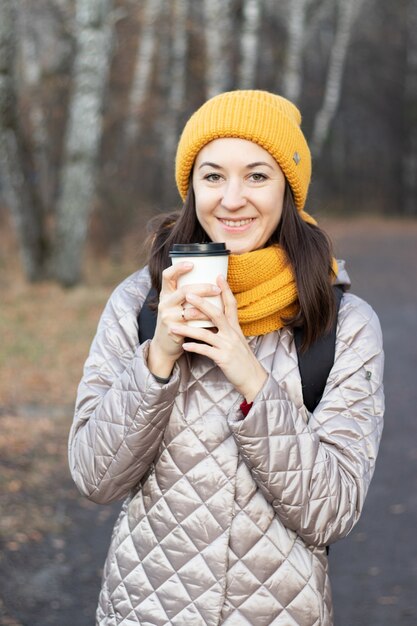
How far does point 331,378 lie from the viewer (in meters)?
2.14

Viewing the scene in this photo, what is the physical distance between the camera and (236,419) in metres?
1.97

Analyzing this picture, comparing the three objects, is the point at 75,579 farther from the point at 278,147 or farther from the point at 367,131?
the point at 367,131

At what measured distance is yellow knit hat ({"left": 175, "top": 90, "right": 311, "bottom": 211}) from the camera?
2143 mm

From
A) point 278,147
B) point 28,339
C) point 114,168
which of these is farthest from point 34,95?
point 278,147

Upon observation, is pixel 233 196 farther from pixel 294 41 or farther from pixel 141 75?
pixel 294 41

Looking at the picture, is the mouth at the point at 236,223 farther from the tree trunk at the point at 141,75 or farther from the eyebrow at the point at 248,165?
the tree trunk at the point at 141,75

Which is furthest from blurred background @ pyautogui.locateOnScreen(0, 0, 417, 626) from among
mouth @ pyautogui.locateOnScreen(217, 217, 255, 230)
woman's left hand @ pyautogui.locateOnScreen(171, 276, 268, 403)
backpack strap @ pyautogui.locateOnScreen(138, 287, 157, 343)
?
woman's left hand @ pyautogui.locateOnScreen(171, 276, 268, 403)

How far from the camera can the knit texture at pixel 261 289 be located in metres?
2.15

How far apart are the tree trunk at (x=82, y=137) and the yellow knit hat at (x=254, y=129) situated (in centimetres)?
996

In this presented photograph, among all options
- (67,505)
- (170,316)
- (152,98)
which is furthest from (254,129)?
(152,98)

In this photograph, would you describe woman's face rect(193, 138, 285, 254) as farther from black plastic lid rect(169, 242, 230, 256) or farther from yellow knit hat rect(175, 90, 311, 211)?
black plastic lid rect(169, 242, 230, 256)

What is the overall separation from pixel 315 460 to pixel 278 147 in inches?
32.3

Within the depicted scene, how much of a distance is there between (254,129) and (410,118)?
30.9m

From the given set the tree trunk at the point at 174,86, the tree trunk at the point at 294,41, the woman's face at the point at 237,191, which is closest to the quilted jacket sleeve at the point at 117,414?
the woman's face at the point at 237,191
